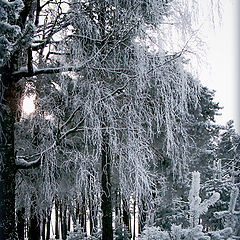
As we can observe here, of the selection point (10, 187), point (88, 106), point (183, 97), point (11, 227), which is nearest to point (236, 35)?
point (183, 97)

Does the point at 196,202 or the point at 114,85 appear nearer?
the point at 196,202

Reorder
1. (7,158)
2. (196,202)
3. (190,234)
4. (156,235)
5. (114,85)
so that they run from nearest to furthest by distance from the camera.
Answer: (7,158) → (190,234) → (196,202) → (156,235) → (114,85)

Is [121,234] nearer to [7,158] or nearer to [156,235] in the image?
[156,235]

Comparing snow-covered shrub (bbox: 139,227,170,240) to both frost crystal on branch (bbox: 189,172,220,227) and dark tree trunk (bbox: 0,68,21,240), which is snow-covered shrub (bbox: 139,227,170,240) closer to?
frost crystal on branch (bbox: 189,172,220,227)

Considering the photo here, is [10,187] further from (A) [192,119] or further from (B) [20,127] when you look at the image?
(A) [192,119]

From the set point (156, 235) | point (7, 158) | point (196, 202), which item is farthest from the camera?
point (156, 235)

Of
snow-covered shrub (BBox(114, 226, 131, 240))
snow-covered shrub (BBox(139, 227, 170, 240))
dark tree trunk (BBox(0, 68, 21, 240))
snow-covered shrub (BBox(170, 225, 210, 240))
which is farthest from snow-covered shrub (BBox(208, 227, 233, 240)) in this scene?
snow-covered shrub (BBox(114, 226, 131, 240))

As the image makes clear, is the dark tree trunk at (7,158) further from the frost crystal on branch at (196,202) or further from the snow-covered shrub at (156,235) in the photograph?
the frost crystal on branch at (196,202)

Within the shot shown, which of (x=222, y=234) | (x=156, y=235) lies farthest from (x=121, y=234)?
(x=222, y=234)

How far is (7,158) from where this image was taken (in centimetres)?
391

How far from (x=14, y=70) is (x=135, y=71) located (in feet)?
6.35

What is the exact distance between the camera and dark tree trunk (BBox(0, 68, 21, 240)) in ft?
12.2

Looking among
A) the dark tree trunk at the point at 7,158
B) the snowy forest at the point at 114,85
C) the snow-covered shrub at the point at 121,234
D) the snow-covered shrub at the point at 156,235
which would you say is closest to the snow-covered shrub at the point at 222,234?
the snowy forest at the point at 114,85

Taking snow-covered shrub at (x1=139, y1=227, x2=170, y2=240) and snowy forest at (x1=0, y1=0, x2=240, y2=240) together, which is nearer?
snowy forest at (x1=0, y1=0, x2=240, y2=240)
